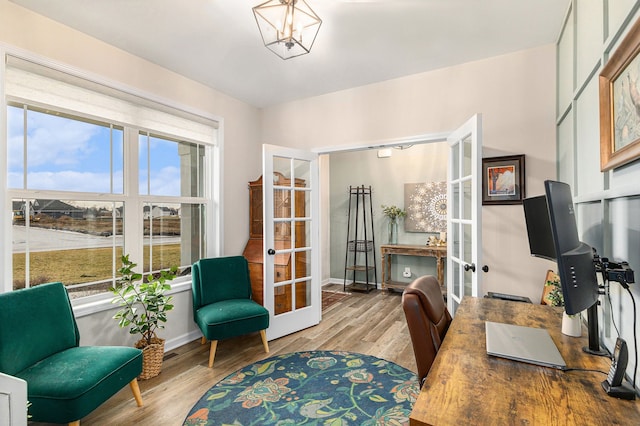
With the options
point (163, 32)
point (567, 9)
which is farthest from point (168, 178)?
point (567, 9)

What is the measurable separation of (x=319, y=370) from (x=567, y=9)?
3.19 metres

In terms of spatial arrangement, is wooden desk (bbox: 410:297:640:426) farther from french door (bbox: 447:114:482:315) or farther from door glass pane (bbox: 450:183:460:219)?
door glass pane (bbox: 450:183:460:219)

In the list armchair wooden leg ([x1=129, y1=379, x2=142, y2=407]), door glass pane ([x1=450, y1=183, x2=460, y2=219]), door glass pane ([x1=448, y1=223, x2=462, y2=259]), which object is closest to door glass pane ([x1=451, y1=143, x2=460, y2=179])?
door glass pane ([x1=450, y1=183, x2=460, y2=219])

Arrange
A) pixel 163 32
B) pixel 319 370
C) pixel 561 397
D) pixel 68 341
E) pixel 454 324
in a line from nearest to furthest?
pixel 561 397 → pixel 454 324 → pixel 68 341 → pixel 163 32 → pixel 319 370

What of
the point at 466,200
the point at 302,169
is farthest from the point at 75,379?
the point at 466,200

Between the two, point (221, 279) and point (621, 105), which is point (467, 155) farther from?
point (221, 279)

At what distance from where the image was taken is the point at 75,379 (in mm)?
1639

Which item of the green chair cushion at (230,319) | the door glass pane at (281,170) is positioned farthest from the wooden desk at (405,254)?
the green chair cushion at (230,319)

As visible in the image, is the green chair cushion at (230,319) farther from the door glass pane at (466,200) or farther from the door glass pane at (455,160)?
the door glass pane at (455,160)

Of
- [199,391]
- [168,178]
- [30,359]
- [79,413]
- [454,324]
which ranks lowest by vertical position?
[199,391]

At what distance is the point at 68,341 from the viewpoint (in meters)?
1.99

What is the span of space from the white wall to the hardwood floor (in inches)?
46.5

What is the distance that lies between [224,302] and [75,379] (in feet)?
4.55

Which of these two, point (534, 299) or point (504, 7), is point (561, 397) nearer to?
point (534, 299)
